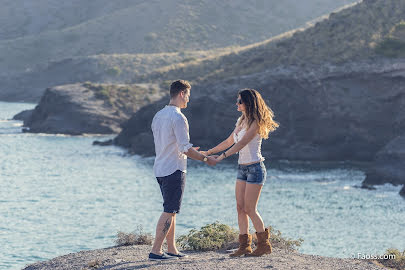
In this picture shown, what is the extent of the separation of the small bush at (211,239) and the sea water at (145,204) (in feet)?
32.2

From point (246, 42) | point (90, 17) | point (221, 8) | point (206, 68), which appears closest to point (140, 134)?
point (206, 68)

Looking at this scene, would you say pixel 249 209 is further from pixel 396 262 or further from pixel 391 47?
pixel 391 47

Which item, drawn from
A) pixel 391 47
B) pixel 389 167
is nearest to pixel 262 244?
pixel 389 167

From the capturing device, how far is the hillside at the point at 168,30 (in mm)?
152750

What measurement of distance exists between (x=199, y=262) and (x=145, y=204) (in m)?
26.2

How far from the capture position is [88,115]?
77.4 m

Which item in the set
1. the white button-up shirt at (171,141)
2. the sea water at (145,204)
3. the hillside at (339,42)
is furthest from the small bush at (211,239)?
the hillside at (339,42)

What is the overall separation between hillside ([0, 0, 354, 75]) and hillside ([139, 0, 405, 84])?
75.2 metres

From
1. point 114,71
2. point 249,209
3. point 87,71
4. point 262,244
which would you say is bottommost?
point 262,244

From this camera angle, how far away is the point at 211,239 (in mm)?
→ 14953

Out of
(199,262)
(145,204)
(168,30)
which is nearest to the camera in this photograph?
(199,262)

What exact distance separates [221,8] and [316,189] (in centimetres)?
12360

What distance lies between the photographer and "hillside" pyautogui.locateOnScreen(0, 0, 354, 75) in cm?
15275

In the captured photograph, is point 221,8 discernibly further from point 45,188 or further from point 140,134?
point 45,188
